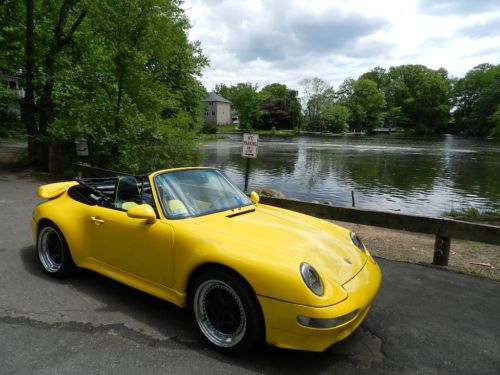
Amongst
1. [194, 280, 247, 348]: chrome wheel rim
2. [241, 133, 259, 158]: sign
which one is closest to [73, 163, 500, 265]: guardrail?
[241, 133, 259, 158]: sign

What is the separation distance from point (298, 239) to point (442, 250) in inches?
128

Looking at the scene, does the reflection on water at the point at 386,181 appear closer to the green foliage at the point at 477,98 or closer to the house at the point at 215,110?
the green foliage at the point at 477,98

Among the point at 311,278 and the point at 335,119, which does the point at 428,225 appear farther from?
the point at 335,119

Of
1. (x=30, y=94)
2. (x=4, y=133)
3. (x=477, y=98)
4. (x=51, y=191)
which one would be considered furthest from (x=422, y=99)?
(x=51, y=191)

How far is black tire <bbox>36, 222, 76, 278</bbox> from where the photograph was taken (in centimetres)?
434

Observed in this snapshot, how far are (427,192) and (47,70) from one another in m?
18.5

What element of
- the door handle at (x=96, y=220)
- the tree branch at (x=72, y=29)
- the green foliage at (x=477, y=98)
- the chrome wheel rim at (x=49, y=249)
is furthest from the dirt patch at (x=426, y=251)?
the green foliage at (x=477, y=98)

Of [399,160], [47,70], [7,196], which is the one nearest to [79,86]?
[47,70]

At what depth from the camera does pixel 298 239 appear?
10.9 ft

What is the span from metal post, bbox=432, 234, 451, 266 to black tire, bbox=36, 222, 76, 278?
4997 mm

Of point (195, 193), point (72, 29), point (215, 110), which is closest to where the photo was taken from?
point (195, 193)

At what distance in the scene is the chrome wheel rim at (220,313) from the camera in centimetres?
293

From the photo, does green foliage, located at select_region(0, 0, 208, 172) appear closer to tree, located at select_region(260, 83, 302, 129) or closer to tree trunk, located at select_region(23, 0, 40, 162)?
tree trunk, located at select_region(23, 0, 40, 162)

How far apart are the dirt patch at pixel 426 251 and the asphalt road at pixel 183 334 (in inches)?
36.1
